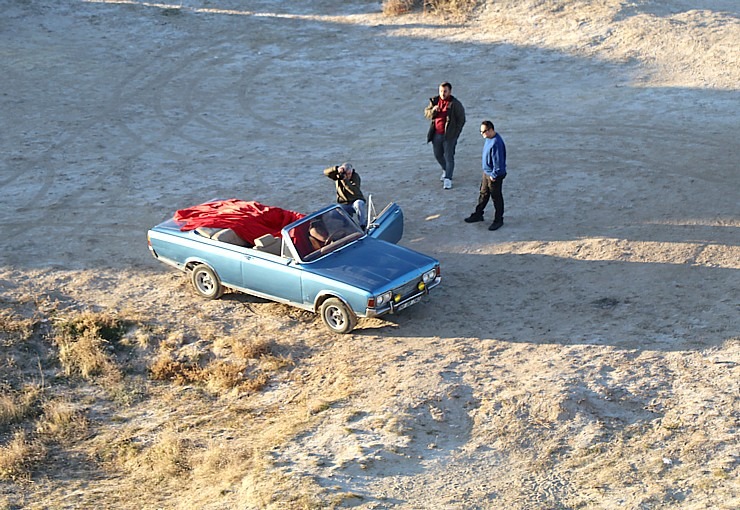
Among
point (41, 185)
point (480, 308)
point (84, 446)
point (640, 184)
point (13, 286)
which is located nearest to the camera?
point (84, 446)

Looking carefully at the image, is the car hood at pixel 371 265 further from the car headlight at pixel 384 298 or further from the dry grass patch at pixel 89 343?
the dry grass patch at pixel 89 343

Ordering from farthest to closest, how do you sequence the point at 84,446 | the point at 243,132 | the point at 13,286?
1. the point at 243,132
2. the point at 13,286
3. the point at 84,446

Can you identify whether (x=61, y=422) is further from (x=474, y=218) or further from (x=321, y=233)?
(x=474, y=218)

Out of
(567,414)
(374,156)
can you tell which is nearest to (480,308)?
(567,414)

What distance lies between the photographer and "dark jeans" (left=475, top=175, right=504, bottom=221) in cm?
1501

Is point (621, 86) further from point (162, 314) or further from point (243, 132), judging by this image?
point (162, 314)

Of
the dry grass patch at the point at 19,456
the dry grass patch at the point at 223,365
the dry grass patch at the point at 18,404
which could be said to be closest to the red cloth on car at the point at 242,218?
the dry grass patch at the point at 223,365

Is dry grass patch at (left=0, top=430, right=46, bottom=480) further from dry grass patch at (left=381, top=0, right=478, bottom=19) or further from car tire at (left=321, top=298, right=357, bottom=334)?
dry grass patch at (left=381, top=0, right=478, bottom=19)

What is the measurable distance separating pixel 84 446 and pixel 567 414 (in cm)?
558

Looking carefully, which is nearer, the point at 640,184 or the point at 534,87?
the point at 640,184

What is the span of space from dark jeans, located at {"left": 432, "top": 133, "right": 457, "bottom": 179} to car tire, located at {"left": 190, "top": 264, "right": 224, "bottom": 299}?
16.8 feet

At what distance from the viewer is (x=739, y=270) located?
1362 centimetres

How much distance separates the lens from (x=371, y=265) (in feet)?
41.5

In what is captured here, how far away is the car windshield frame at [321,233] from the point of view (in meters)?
12.8
